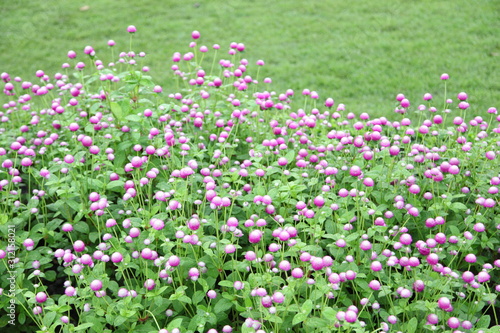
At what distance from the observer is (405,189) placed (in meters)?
2.70

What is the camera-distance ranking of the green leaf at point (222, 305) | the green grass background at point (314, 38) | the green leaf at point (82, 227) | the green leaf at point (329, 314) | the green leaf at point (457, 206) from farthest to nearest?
the green grass background at point (314, 38) → the green leaf at point (82, 227) → the green leaf at point (457, 206) → the green leaf at point (222, 305) → the green leaf at point (329, 314)

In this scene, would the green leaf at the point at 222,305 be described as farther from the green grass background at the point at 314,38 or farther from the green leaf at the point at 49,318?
the green grass background at the point at 314,38

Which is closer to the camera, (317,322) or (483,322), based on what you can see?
(317,322)

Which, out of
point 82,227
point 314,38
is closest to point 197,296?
point 82,227

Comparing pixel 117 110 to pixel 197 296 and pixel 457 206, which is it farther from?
pixel 457 206

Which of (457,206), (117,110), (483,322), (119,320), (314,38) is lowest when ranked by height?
(483,322)

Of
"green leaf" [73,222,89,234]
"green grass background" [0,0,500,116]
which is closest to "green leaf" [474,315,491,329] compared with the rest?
"green leaf" [73,222,89,234]

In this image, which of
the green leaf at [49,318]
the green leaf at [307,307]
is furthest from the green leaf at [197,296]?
the green leaf at [49,318]

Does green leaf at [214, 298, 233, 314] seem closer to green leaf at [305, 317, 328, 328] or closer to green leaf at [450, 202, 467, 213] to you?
green leaf at [305, 317, 328, 328]

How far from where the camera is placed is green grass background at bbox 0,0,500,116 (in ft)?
17.2

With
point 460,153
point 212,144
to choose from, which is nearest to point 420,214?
point 460,153

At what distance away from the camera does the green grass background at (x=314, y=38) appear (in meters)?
5.25

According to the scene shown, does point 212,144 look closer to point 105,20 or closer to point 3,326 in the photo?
point 3,326

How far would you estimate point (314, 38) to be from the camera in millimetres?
6414
